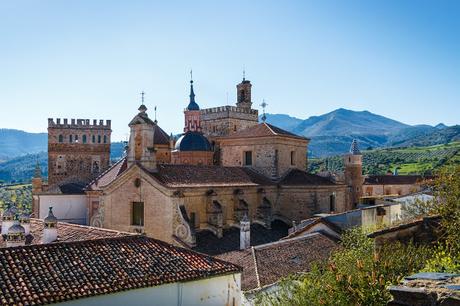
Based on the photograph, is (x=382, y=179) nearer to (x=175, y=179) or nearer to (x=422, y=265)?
(x=175, y=179)

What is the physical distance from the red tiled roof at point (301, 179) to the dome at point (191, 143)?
7.30 m

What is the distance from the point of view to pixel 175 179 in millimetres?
30844

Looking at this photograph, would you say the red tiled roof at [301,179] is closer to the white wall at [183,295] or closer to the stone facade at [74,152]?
the white wall at [183,295]

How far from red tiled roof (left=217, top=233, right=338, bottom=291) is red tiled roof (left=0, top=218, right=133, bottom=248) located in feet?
18.1

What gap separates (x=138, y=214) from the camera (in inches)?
1236

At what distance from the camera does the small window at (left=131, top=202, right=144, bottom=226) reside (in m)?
31.2

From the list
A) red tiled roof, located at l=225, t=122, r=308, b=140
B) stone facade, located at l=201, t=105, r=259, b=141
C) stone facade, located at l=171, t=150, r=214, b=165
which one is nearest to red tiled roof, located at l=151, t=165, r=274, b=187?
red tiled roof, located at l=225, t=122, r=308, b=140

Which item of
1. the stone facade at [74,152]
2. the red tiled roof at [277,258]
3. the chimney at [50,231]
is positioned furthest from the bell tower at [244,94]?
the chimney at [50,231]

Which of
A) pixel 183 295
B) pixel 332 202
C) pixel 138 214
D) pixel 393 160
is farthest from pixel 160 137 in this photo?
pixel 393 160

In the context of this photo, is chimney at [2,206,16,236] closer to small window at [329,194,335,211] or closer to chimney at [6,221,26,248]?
chimney at [6,221,26,248]

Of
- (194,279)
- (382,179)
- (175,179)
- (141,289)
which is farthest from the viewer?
(382,179)

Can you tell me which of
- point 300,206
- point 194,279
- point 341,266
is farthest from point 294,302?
point 300,206

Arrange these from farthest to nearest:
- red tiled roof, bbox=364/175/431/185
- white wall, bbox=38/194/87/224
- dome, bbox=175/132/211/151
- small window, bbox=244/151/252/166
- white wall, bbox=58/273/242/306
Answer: red tiled roof, bbox=364/175/431/185 → white wall, bbox=38/194/87/224 → dome, bbox=175/132/211/151 → small window, bbox=244/151/252/166 → white wall, bbox=58/273/242/306

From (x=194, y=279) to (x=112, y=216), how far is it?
1722 cm
